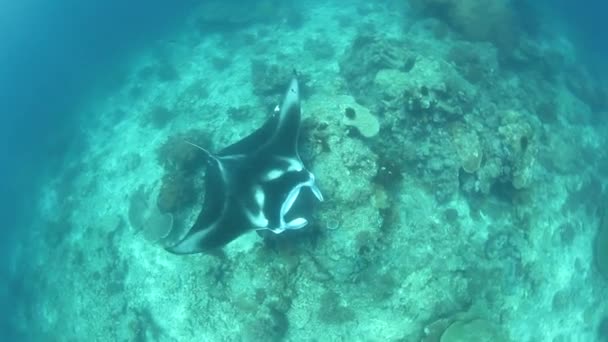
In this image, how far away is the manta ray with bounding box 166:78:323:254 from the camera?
686 cm

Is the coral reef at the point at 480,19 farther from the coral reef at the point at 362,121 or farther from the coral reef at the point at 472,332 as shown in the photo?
the coral reef at the point at 472,332

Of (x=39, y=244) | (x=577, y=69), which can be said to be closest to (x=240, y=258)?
(x=39, y=244)

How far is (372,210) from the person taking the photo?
8.10 m

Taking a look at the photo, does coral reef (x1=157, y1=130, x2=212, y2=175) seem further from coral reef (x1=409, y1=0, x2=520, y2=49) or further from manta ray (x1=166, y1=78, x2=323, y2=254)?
coral reef (x1=409, y1=0, x2=520, y2=49)

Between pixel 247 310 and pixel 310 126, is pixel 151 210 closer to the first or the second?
pixel 247 310

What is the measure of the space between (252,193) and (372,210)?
239 centimetres

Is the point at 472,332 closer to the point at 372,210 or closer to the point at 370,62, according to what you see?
the point at 372,210

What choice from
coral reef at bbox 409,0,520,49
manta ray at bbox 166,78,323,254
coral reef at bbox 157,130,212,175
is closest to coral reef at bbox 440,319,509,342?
manta ray at bbox 166,78,323,254

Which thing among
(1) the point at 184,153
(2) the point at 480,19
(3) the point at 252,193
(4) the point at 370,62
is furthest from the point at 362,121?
(2) the point at 480,19

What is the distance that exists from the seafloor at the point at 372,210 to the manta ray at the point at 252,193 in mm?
1173

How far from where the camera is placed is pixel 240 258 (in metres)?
8.59

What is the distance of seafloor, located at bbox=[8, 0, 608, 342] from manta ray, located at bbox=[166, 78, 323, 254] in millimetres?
1173

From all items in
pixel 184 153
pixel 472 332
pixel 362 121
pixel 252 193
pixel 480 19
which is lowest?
pixel 472 332

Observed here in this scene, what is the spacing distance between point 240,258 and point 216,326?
4.75 ft
